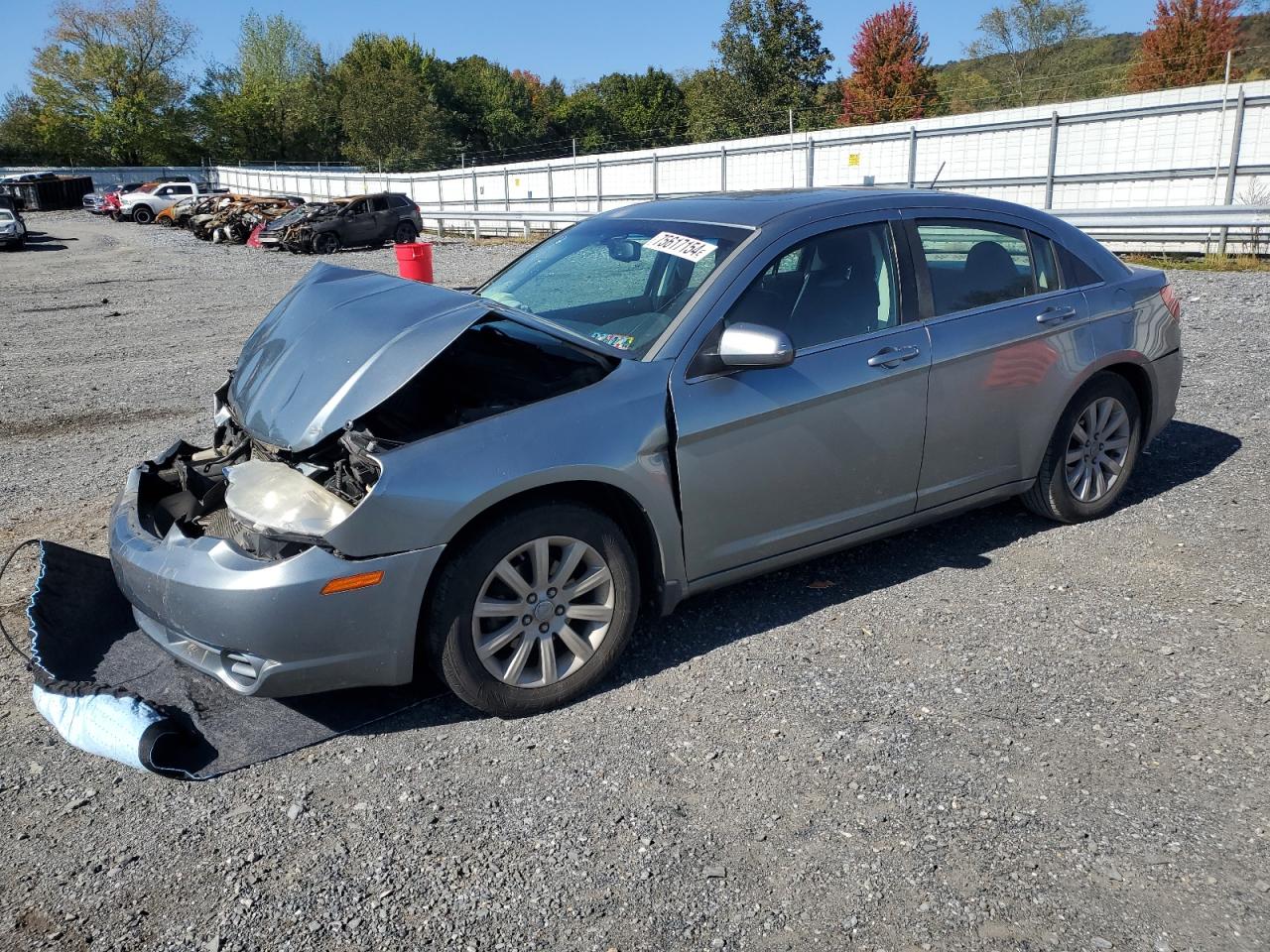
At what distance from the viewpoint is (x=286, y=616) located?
3.12m

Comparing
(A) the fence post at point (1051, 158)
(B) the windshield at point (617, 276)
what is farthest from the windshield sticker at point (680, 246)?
(A) the fence post at point (1051, 158)

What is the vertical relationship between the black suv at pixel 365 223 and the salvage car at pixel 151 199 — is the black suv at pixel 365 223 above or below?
below

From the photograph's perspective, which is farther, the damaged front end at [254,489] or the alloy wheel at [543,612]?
the alloy wheel at [543,612]

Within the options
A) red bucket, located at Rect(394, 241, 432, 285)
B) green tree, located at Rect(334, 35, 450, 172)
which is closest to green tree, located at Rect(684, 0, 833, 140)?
green tree, located at Rect(334, 35, 450, 172)

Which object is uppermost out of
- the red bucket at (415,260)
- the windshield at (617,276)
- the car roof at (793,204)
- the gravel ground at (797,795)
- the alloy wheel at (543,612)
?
the car roof at (793,204)

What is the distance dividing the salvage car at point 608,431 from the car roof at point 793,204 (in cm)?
2

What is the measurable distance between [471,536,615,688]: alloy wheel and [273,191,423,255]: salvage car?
25.0 meters

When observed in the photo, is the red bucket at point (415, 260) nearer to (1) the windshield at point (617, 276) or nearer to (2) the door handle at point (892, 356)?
(1) the windshield at point (617, 276)

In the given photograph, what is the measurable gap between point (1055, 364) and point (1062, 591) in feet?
3.57

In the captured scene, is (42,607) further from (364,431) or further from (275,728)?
(364,431)

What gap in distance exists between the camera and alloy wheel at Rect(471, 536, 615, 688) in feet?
11.3

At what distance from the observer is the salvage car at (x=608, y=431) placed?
3254 millimetres

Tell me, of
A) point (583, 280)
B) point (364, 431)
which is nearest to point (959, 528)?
point (583, 280)

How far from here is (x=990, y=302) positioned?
15.1 ft
